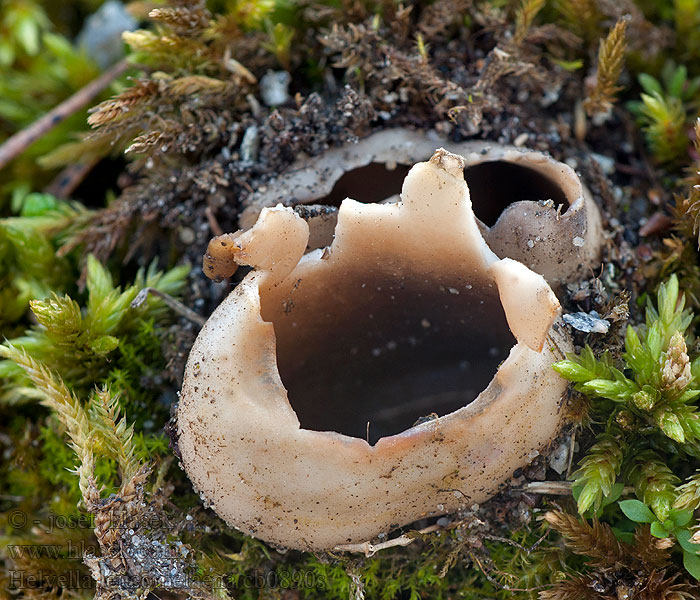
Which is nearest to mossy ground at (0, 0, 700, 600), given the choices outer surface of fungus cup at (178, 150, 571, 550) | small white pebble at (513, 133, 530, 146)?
small white pebble at (513, 133, 530, 146)

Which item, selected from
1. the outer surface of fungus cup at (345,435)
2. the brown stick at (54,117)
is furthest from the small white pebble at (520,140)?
the brown stick at (54,117)

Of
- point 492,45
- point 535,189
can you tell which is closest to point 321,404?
point 535,189

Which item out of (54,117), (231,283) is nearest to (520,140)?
(231,283)

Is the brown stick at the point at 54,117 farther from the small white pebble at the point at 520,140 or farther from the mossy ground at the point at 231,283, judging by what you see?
the small white pebble at the point at 520,140

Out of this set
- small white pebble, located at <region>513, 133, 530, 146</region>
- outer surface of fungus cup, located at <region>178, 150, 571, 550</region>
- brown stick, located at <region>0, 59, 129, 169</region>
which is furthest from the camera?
brown stick, located at <region>0, 59, 129, 169</region>

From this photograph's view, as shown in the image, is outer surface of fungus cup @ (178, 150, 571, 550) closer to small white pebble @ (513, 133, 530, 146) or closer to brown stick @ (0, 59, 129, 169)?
small white pebble @ (513, 133, 530, 146)

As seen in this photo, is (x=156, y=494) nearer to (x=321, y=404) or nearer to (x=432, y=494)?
(x=321, y=404)
